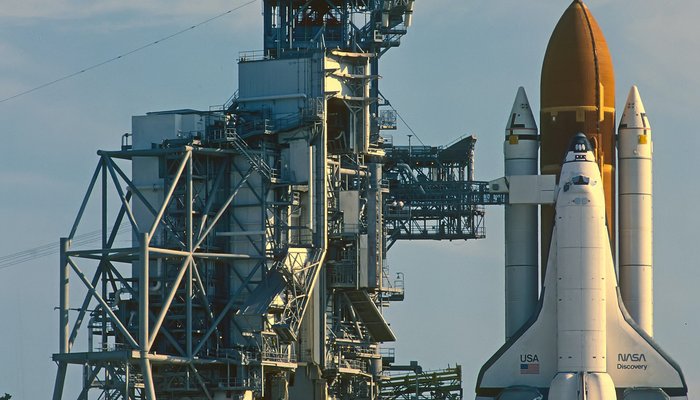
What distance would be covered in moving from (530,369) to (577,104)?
1263cm

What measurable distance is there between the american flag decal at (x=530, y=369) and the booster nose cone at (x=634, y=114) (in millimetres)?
12324

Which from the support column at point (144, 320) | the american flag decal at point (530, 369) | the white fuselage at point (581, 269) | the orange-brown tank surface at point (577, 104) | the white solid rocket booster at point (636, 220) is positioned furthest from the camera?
the orange-brown tank surface at point (577, 104)

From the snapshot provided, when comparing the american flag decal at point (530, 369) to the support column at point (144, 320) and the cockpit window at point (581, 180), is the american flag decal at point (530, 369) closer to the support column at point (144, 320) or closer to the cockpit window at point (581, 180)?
the cockpit window at point (581, 180)

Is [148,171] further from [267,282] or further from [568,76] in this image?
[568,76]

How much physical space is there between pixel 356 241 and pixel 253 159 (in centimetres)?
686

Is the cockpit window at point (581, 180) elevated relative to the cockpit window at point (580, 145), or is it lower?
lower

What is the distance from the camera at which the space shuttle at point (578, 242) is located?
99.6 meters

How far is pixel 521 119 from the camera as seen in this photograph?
350 ft

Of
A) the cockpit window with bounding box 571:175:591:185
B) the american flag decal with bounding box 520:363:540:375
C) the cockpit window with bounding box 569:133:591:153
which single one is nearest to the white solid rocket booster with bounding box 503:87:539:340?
the american flag decal with bounding box 520:363:540:375

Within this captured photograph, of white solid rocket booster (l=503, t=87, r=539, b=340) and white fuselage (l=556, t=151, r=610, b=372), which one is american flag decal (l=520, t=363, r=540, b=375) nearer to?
white fuselage (l=556, t=151, r=610, b=372)

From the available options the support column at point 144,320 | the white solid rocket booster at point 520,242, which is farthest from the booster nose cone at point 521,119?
the support column at point 144,320

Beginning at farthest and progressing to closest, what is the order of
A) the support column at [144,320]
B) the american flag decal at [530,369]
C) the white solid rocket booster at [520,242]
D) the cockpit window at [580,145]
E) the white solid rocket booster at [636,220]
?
the white solid rocket booster at [520,242]
the white solid rocket booster at [636,220]
the american flag decal at [530,369]
the cockpit window at [580,145]
the support column at [144,320]

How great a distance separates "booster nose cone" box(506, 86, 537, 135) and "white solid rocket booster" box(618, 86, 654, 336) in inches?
170

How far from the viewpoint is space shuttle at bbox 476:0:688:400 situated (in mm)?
99625
